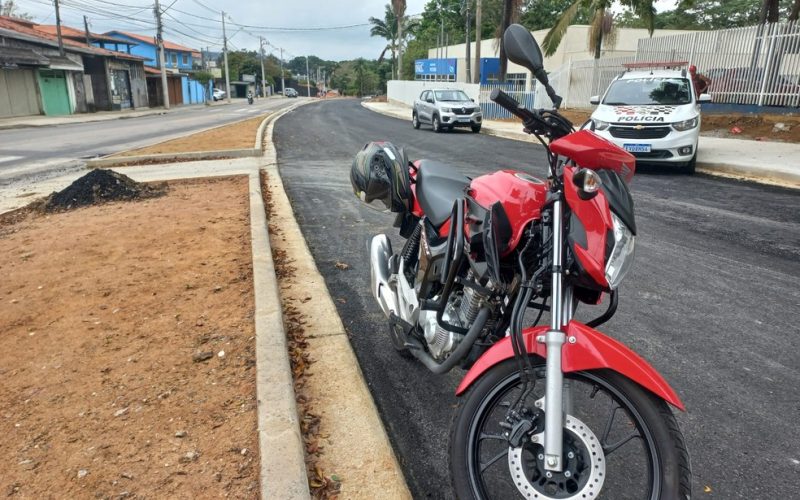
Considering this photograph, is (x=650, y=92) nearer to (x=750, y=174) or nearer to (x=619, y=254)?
(x=750, y=174)

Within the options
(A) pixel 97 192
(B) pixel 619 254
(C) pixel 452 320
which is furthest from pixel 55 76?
(B) pixel 619 254

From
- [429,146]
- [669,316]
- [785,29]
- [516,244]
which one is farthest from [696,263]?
[785,29]

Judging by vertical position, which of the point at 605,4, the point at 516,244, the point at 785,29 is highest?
the point at 605,4

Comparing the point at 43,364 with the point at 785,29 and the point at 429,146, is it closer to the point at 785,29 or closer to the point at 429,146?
the point at 429,146

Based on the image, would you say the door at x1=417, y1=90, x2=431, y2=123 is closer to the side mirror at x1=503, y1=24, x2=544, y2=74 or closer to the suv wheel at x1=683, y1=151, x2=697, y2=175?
the suv wheel at x1=683, y1=151, x2=697, y2=175

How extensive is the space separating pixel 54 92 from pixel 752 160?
39.8m

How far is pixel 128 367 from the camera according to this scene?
125 inches

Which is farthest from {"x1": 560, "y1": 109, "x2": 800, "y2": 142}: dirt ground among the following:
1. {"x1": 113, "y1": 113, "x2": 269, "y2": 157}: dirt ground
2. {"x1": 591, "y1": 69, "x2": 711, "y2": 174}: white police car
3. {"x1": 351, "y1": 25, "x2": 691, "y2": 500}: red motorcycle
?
{"x1": 351, "y1": 25, "x2": 691, "y2": 500}: red motorcycle

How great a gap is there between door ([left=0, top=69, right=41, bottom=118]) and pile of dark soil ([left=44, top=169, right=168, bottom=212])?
30.5 metres

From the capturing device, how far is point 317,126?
22719mm

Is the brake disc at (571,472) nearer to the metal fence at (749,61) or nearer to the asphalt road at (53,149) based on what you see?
the asphalt road at (53,149)

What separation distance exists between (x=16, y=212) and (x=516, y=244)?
8.00 meters

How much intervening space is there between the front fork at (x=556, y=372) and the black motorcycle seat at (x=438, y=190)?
2.69ft

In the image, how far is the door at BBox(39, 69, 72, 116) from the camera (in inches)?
1394
